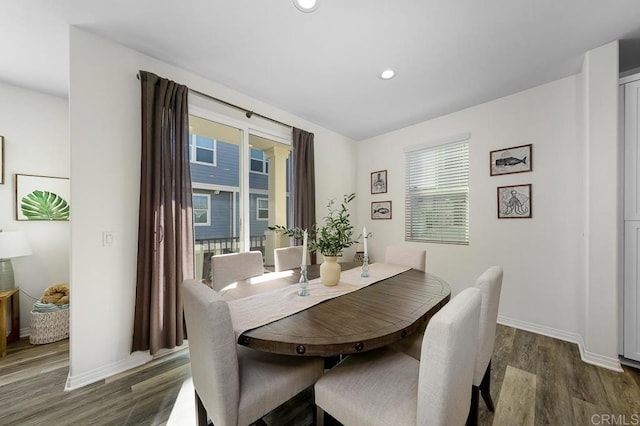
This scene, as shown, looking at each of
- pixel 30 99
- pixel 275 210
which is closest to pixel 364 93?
pixel 275 210

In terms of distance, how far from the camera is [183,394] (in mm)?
1729

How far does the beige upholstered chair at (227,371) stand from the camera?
0.99m

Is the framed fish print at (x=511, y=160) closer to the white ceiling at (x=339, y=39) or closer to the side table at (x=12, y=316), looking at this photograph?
the white ceiling at (x=339, y=39)

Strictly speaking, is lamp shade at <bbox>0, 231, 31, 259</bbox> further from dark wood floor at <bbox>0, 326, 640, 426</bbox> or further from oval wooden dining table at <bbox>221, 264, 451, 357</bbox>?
oval wooden dining table at <bbox>221, 264, 451, 357</bbox>

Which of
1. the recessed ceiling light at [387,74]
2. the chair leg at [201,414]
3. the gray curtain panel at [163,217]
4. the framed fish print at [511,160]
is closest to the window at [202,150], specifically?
the gray curtain panel at [163,217]

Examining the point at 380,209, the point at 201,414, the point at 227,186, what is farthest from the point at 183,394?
the point at 380,209

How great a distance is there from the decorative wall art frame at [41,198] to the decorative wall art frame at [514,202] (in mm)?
4836

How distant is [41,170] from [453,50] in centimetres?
440

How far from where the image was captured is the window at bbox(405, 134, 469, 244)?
10.5 feet

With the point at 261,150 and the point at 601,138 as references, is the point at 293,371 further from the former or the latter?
the point at 601,138

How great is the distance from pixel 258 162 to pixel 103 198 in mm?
A: 1669

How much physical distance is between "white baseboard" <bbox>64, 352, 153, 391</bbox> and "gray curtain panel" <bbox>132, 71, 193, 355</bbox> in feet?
0.40

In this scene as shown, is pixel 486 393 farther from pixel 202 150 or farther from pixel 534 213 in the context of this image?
pixel 202 150

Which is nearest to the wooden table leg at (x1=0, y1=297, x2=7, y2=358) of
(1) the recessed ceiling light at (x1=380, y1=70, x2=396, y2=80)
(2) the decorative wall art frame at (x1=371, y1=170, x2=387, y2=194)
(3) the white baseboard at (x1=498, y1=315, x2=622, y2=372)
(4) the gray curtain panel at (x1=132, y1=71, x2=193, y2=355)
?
(4) the gray curtain panel at (x1=132, y1=71, x2=193, y2=355)
